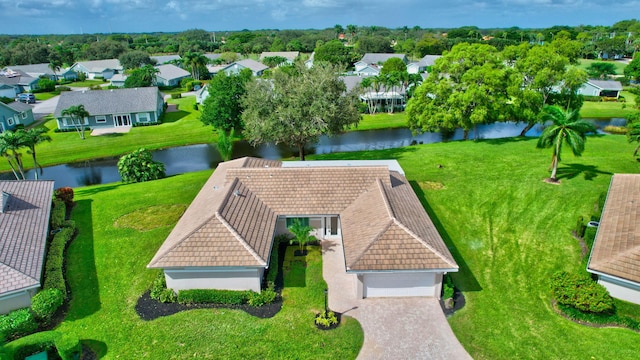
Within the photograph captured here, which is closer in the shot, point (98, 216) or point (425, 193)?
point (98, 216)

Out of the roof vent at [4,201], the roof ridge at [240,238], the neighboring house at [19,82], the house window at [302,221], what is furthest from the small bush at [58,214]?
the neighboring house at [19,82]

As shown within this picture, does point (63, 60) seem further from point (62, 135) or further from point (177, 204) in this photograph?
point (177, 204)

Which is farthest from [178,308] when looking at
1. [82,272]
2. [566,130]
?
[566,130]

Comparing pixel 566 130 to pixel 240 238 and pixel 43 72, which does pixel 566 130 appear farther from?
pixel 43 72

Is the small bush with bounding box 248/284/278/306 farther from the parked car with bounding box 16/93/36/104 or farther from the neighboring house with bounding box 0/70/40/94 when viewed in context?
the neighboring house with bounding box 0/70/40/94

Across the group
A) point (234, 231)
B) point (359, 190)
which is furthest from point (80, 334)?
point (359, 190)

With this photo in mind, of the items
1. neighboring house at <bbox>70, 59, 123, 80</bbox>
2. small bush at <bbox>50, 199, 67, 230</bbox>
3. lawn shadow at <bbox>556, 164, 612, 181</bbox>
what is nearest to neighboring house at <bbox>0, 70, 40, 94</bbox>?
neighboring house at <bbox>70, 59, 123, 80</bbox>
